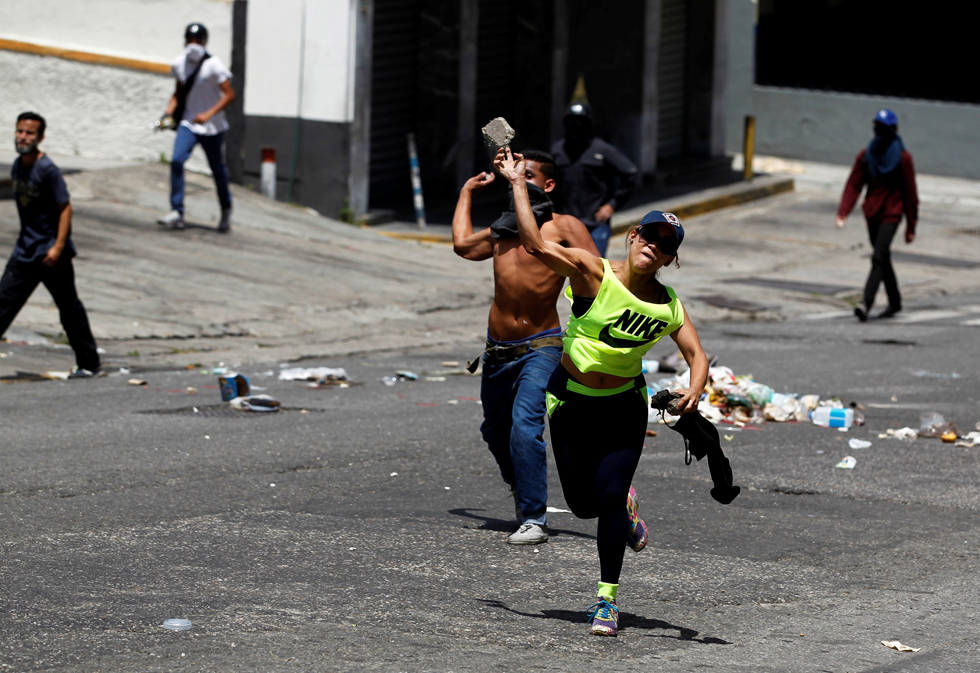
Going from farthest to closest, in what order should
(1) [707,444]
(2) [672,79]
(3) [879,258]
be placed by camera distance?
(2) [672,79] < (3) [879,258] < (1) [707,444]

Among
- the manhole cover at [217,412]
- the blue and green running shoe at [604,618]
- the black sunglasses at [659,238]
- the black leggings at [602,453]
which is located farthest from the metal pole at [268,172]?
the blue and green running shoe at [604,618]

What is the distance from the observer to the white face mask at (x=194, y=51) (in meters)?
16.2

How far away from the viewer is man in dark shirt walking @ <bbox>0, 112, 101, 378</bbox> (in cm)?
1084

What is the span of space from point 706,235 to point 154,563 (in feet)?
52.3

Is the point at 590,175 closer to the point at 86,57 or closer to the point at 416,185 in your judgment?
the point at 416,185

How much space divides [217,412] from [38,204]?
2.32 metres

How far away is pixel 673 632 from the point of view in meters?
5.69

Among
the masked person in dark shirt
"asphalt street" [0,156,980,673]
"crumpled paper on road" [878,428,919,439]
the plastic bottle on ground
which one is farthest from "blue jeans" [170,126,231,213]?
"crumpled paper on road" [878,428,919,439]

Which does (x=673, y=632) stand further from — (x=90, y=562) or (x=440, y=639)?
(x=90, y=562)

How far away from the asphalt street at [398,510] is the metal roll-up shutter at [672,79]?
11.8 metres

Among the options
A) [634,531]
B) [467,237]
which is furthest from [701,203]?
[634,531]

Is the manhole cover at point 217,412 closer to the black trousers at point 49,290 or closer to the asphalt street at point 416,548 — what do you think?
the asphalt street at point 416,548

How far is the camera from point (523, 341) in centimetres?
717

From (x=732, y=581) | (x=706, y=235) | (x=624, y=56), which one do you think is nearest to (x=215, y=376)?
(x=732, y=581)
